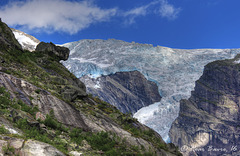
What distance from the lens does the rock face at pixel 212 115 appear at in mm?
91750

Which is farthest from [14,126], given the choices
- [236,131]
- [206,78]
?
[206,78]

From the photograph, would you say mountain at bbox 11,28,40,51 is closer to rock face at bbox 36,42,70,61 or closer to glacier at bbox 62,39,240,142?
glacier at bbox 62,39,240,142

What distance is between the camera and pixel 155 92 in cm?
12662

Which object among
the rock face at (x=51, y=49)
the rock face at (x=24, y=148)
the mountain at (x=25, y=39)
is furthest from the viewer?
the mountain at (x=25, y=39)

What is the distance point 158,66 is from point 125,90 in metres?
25.7

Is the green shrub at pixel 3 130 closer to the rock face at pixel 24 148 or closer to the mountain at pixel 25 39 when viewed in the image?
the rock face at pixel 24 148

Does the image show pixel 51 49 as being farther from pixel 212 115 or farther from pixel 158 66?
pixel 212 115

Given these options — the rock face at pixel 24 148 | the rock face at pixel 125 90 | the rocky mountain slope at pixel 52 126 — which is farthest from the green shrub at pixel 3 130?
the rock face at pixel 125 90

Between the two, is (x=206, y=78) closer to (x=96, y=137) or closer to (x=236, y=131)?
(x=236, y=131)

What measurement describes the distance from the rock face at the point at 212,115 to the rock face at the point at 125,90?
26.9m

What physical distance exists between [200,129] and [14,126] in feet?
318

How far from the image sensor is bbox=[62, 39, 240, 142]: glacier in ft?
305

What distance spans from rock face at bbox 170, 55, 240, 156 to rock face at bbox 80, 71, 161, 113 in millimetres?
26916

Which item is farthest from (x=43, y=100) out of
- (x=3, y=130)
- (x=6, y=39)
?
(x=6, y=39)
